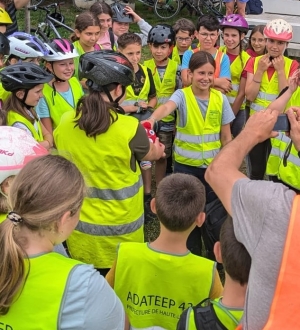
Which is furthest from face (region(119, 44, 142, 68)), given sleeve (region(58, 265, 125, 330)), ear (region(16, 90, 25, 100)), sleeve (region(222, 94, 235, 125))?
sleeve (region(58, 265, 125, 330))

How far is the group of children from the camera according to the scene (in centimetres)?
286

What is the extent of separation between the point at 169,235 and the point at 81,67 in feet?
5.41

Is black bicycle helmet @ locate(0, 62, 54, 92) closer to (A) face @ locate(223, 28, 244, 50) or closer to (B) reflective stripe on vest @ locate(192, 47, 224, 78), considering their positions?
(B) reflective stripe on vest @ locate(192, 47, 224, 78)

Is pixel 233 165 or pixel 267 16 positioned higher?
pixel 233 165

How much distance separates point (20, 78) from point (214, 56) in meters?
2.93

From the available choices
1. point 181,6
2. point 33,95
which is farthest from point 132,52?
point 181,6

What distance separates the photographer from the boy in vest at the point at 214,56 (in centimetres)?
606

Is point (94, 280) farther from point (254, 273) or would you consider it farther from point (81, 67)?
point (81, 67)

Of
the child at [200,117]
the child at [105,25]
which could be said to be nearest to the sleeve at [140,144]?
the child at [200,117]

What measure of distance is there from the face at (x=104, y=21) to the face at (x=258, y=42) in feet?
6.95

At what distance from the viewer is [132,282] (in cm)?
293

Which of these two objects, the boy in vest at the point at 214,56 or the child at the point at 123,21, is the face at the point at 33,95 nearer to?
the boy in vest at the point at 214,56

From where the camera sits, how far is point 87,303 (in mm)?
2016

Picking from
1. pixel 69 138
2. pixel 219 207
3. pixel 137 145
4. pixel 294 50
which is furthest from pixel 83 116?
pixel 294 50
